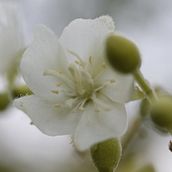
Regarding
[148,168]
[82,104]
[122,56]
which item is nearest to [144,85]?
[122,56]

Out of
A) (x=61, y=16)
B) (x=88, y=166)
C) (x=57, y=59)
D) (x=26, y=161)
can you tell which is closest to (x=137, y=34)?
(x=61, y=16)

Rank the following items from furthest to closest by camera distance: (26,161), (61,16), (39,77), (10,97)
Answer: (61,16) → (26,161) → (10,97) → (39,77)

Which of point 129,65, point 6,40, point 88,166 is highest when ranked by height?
point 129,65

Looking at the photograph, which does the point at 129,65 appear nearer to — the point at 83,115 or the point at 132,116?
the point at 83,115

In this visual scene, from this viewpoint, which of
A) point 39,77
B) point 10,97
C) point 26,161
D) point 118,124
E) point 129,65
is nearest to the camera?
point 129,65

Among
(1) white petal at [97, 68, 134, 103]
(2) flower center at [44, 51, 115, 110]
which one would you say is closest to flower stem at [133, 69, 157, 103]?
(1) white petal at [97, 68, 134, 103]

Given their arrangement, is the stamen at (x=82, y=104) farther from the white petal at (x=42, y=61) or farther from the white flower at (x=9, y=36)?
the white flower at (x=9, y=36)
